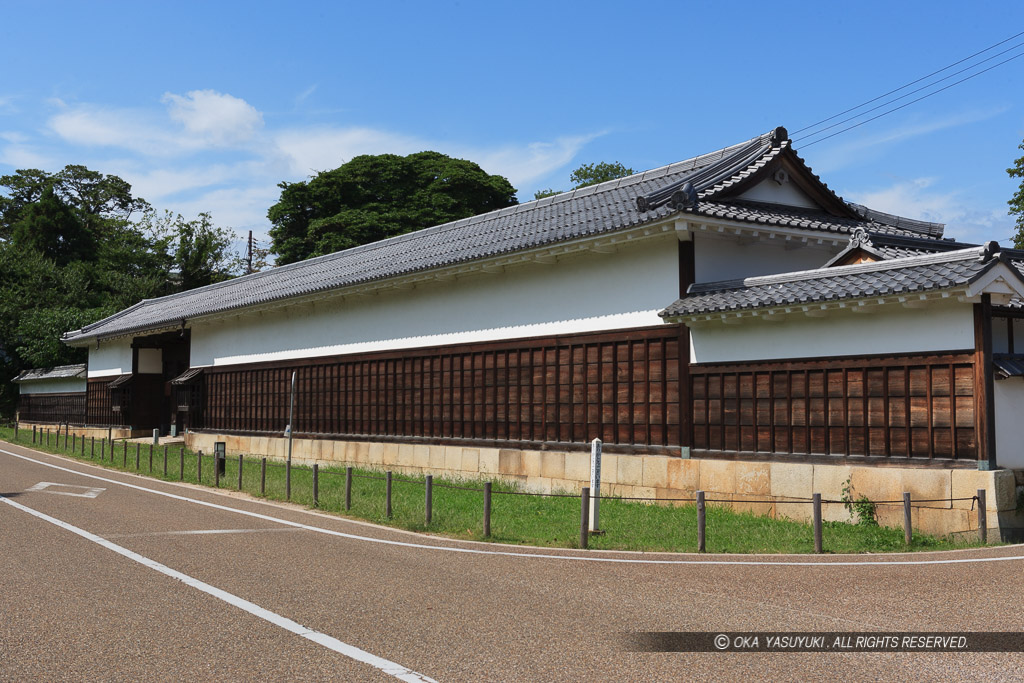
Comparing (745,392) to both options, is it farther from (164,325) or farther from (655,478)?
(164,325)

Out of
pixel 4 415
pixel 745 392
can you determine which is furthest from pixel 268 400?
pixel 4 415

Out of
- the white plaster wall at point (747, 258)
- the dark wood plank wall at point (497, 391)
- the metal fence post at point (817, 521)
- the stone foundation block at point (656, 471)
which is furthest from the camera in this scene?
the dark wood plank wall at point (497, 391)

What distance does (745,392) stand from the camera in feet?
51.4

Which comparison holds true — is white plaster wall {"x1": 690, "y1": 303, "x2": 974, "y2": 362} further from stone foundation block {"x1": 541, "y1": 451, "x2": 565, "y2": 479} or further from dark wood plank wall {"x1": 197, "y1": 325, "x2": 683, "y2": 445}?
stone foundation block {"x1": 541, "y1": 451, "x2": 565, "y2": 479}

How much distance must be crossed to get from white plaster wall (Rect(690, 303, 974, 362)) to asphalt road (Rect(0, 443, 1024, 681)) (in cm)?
336

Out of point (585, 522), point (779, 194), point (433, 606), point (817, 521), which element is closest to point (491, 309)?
point (779, 194)

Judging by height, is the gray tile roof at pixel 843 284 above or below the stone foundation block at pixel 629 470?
above

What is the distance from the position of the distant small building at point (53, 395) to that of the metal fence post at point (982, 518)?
149ft

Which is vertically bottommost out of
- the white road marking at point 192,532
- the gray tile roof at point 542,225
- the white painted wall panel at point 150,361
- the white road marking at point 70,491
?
the white road marking at point 70,491

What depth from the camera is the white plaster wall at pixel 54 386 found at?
48.1m

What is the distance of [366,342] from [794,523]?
1484 centimetres

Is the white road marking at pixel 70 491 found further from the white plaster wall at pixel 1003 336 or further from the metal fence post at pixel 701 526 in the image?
the white plaster wall at pixel 1003 336

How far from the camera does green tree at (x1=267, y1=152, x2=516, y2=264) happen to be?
54.1m

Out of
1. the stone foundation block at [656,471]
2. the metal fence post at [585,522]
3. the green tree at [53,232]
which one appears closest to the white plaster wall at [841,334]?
the stone foundation block at [656,471]
